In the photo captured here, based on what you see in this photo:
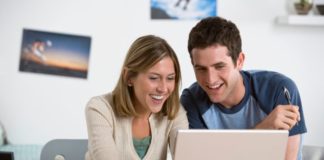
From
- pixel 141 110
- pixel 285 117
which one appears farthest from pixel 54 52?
pixel 285 117

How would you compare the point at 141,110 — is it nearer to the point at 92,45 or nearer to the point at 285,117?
the point at 285,117

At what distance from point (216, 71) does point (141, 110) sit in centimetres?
30

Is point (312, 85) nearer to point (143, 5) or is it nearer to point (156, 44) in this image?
point (143, 5)

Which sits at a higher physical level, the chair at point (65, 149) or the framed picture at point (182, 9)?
the framed picture at point (182, 9)

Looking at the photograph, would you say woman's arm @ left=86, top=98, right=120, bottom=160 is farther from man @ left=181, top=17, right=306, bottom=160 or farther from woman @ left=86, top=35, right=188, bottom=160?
man @ left=181, top=17, right=306, bottom=160

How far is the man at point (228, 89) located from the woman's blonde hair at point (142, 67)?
0.24 ft

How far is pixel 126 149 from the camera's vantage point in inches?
57.1

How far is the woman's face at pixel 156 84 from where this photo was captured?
1386mm

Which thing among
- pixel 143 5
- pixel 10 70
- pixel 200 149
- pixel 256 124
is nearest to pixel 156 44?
pixel 256 124

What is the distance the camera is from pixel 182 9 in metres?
2.61

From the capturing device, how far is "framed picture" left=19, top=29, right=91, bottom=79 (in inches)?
101

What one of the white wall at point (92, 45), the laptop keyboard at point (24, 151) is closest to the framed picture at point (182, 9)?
the white wall at point (92, 45)

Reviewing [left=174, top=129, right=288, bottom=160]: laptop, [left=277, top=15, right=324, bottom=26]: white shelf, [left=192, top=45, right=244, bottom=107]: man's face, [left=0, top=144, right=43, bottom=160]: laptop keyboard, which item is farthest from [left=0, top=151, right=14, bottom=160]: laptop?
[left=277, top=15, right=324, bottom=26]: white shelf

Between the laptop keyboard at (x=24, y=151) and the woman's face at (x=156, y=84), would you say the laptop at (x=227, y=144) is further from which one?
the laptop keyboard at (x=24, y=151)
